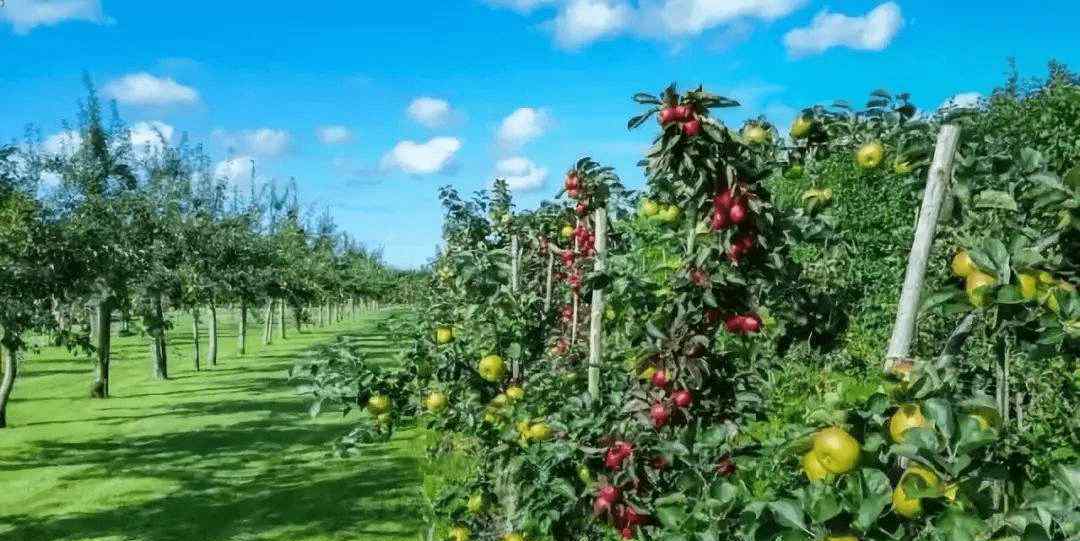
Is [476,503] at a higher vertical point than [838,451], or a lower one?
lower

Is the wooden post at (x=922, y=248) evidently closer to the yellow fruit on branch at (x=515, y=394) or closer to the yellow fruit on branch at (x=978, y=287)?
the yellow fruit on branch at (x=978, y=287)

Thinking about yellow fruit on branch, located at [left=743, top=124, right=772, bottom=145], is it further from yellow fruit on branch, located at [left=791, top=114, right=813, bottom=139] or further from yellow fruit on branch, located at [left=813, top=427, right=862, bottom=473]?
yellow fruit on branch, located at [left=813, top=427, right=862, bottom=473]

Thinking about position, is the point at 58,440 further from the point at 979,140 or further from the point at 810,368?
the point at 979,140

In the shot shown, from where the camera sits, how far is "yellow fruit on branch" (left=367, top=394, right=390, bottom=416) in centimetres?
529

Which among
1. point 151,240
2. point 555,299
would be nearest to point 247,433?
point 151,240

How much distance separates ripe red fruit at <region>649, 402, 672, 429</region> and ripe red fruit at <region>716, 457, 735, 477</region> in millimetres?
278

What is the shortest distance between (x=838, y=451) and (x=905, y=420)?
0.16m

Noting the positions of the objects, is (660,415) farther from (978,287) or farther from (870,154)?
(978,287)

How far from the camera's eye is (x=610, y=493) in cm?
342

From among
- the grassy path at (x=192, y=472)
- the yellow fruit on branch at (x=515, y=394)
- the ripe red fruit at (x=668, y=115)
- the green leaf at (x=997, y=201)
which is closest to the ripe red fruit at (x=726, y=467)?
the ripe red fruit at (x=668, y=115)

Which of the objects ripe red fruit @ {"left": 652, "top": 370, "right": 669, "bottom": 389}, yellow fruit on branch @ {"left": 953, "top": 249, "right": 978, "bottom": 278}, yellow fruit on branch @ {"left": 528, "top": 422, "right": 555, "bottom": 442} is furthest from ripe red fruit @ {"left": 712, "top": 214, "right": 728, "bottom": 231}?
yellow fruit on branch @ {"left": 528, "top": 422, "right": 555, "bottom": 442}

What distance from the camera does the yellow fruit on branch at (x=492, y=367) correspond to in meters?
5.19

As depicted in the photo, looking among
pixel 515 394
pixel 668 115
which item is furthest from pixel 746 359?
pixel 515 394

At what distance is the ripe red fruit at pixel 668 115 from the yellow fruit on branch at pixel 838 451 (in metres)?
1.49
